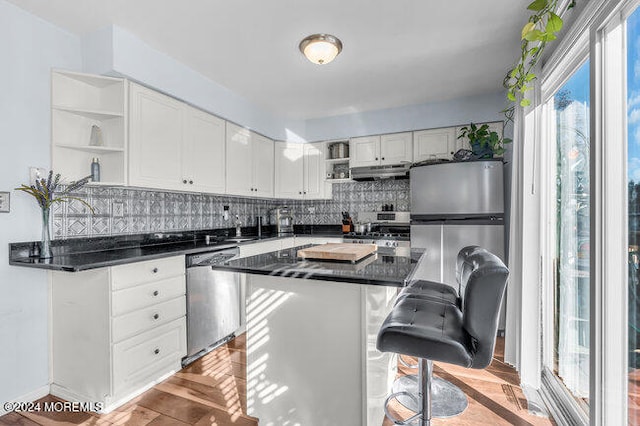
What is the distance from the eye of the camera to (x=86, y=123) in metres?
2.38

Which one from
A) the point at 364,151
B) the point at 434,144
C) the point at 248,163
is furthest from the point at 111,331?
the point at 434,144

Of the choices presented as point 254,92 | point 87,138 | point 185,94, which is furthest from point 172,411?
point 254,92

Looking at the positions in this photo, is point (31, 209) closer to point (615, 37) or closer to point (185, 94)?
point (185, 94)

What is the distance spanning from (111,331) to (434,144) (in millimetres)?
3483

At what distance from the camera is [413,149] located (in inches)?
148

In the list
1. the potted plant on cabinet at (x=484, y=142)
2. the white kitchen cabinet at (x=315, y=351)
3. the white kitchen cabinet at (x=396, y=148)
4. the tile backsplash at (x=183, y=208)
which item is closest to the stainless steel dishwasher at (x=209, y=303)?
the tile backsplash at (x=183, y=208)

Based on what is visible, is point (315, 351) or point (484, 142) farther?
point (484, 142)

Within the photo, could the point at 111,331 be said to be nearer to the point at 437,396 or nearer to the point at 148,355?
the point at 148,355

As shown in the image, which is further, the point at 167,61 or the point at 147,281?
the point at 167,61

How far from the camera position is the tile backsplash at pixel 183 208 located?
236 centimetres

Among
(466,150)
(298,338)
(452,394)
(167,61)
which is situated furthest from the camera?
(466,150)

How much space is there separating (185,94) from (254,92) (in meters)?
0.80

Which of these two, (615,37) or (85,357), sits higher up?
(615,37)

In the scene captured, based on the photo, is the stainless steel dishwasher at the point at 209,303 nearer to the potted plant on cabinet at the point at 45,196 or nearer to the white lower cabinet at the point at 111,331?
the white lower cabinet at the point at 111,331
